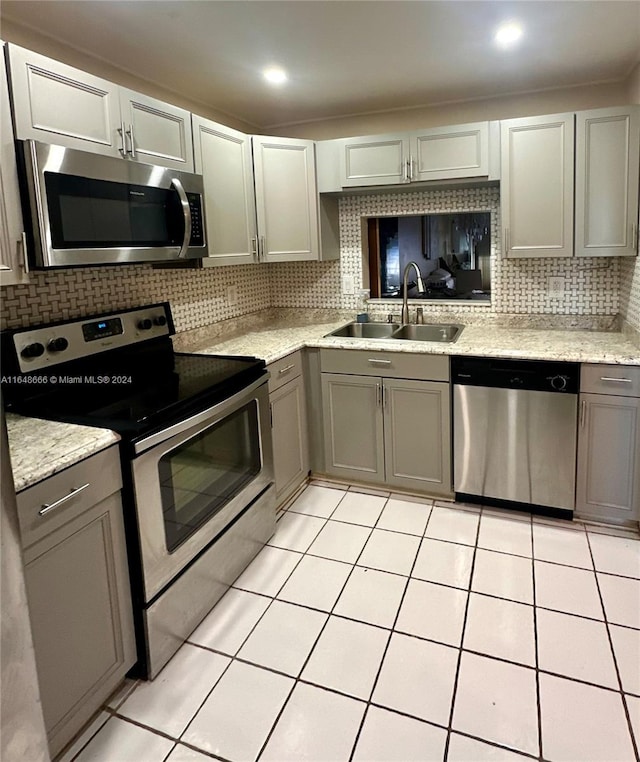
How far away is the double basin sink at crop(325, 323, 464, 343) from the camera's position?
3393 millimetres

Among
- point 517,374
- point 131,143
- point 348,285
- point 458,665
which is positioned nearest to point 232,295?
point 348,285

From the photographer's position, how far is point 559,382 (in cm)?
257

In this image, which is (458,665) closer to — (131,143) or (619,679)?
(619,679)

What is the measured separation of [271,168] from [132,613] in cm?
248

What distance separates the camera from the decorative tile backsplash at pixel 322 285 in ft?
7.60

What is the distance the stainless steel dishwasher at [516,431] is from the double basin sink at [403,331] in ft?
2.12

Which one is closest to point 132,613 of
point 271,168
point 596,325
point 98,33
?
point 98,33

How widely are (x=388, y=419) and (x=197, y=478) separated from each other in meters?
1.29

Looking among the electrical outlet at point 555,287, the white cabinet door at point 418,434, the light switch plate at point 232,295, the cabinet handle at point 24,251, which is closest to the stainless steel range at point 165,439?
the cabinet handle at point 24,251

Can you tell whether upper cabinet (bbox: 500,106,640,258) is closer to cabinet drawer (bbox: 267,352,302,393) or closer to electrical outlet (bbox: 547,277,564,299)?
electrical outlet (bbox: 547,277,564,299)

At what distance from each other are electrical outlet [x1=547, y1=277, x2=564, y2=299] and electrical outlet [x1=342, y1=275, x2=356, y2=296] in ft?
4.08

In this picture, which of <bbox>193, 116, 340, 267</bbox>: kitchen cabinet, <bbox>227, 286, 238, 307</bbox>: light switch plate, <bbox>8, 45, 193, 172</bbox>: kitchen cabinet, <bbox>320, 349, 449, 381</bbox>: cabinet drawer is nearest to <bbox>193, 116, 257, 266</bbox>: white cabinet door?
<bbox>193, 116, 340, 267</bbox>: kitchen cabinet

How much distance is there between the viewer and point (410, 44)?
235 centimetres

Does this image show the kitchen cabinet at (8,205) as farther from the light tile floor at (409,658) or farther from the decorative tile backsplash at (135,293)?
the light tile floor at (409,658)
